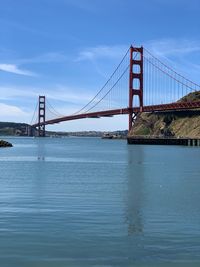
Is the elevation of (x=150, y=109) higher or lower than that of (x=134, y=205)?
higher

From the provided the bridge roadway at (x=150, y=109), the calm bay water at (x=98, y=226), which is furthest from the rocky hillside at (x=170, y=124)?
the calm bay water at (x=98, y=226)

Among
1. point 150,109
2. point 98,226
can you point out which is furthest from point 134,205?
point 150,109

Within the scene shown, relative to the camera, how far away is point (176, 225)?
41.0ft

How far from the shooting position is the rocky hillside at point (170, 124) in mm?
108394

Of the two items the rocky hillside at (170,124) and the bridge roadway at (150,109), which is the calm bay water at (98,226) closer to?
the bridge roadway at (150,109)

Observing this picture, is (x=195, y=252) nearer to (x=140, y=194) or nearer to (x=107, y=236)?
(x=107, y=236)

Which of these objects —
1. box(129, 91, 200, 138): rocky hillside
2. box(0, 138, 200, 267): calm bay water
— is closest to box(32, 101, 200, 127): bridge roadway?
box(129, 91, 200, 138): rocky hillside

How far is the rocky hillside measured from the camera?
356 ft

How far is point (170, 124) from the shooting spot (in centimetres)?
11744

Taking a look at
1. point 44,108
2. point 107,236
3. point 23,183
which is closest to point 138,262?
point 107,236

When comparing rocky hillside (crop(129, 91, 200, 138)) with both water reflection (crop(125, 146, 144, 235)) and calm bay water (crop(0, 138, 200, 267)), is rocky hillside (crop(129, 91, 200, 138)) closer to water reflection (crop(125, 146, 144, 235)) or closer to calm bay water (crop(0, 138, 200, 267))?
water reflection (crop(125, 146, 144, 235))

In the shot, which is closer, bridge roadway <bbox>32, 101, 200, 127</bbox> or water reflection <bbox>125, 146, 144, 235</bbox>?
water reflection <bbox>125, 146, 144, 235</bbox>

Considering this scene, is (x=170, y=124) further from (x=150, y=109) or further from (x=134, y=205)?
(x=134, y=205)

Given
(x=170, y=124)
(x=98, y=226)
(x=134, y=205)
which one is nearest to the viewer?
(x=98, y=226)
